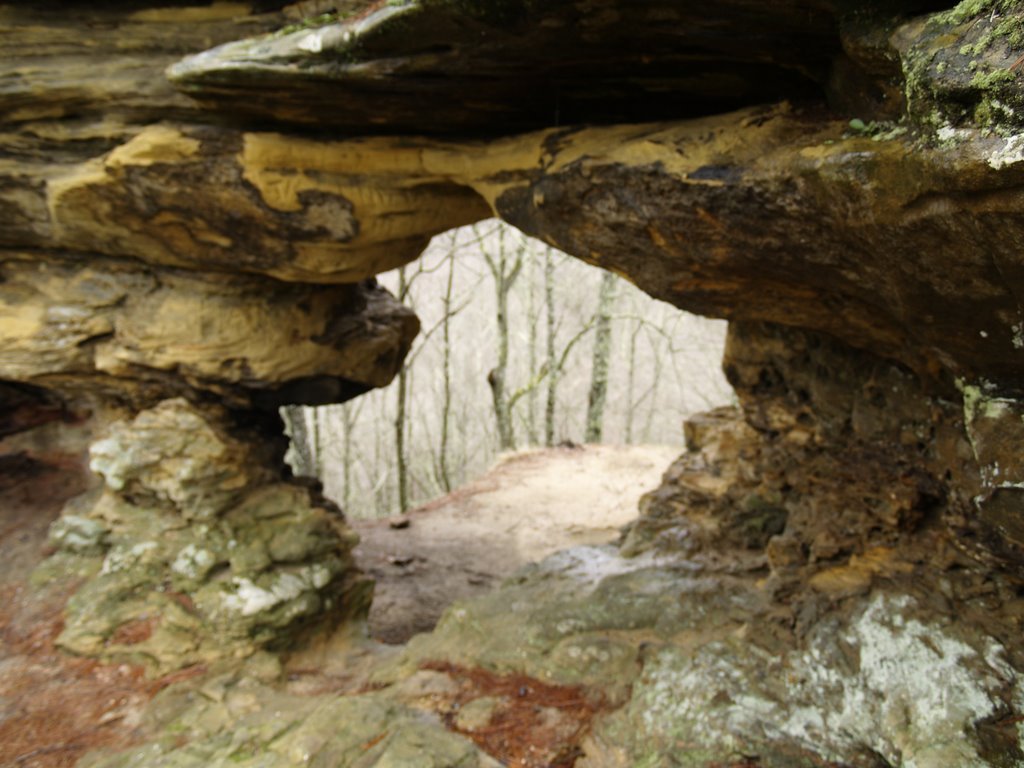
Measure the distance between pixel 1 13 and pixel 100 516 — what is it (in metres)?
4.10

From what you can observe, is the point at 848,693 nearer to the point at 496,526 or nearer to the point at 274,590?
the point at 274,590

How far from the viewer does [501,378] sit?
14.3m

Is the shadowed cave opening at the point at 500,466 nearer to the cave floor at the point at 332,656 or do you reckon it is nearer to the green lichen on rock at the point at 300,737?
the cave floor at the point at 332,656

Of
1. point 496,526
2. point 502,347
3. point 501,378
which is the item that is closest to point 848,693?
point 496,526

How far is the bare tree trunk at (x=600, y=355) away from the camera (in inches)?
555

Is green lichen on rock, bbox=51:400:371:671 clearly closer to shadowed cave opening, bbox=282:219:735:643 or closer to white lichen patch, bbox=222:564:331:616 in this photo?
white lichen patch, bbox=222:564:331:616

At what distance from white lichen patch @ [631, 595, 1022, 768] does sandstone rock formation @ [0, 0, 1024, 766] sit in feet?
0.06

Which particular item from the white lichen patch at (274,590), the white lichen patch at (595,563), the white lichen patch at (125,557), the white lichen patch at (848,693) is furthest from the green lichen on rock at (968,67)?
the white lichen patch at (125,557)

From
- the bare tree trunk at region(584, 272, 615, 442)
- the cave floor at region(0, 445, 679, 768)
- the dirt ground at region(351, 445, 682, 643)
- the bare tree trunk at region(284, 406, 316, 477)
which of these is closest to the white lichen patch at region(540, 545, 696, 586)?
the cave floor at region(0, 445, 679, 768)

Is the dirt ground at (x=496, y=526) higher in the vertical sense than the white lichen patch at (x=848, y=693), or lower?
lower

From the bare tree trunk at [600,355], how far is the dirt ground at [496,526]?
1255mm

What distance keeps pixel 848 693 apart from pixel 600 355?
A: 10742 millimetres

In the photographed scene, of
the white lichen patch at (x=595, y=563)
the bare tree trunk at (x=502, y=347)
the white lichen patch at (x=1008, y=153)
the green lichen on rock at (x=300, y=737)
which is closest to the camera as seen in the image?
the white lichen patch at (x=1008, y=153)

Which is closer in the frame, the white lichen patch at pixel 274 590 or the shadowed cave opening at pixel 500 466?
the white lichen patch at pixel 274 590
